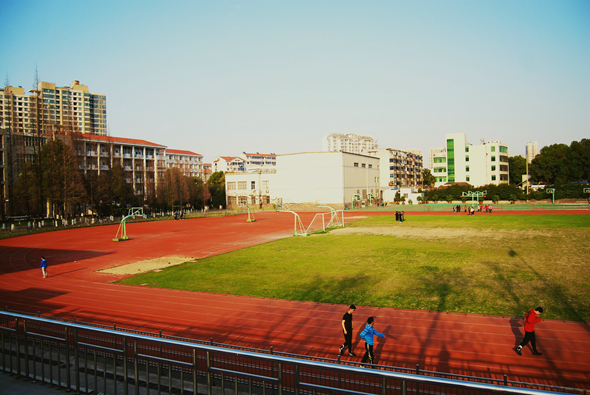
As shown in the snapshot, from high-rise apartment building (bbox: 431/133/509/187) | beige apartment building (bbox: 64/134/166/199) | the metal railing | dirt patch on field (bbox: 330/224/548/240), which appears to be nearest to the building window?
high-rise apartment building (bbox: 431/133/509/187)

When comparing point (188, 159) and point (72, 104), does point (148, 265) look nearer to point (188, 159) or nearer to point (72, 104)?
point (188, 159)

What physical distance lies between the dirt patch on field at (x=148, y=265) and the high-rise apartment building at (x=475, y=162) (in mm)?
88258

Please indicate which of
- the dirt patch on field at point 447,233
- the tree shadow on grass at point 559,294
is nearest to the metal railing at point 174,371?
the tree shadow on grass at point 559,294

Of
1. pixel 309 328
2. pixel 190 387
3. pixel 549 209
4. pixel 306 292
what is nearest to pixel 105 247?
pixel 306 292

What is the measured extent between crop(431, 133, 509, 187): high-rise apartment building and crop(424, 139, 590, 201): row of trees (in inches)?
297

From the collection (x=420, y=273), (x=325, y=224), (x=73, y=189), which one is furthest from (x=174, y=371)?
(x=73, y=189)

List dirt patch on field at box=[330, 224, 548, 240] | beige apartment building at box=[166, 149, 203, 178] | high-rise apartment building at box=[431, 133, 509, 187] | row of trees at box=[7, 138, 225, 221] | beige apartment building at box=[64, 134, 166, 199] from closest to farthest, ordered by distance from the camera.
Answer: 1. dirt patch on field at box=[330, 224, 548, 240]
2. row of trees at box=[7, 138, 225, 221]
3. beige apartment building at box=[64, 134, 166, 199]
4. high-rise apartment building at box=[431, 133, 509, 187]
5. beige apartment building at box=[166, 149, 203, 178]

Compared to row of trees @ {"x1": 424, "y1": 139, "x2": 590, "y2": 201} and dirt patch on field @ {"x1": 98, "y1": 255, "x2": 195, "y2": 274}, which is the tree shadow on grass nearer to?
dirt patch on field @ {"x1": 98, "y1": 255, "x2": 195, "y2": 274}

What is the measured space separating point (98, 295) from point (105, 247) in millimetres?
17020

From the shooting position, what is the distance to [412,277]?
1781cm

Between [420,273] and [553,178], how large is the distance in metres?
89.9

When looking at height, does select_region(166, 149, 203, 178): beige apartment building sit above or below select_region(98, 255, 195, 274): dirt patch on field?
above

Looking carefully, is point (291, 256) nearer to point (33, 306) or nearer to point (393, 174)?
point (33, 306)

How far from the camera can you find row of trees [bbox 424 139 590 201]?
71094 millimetres
